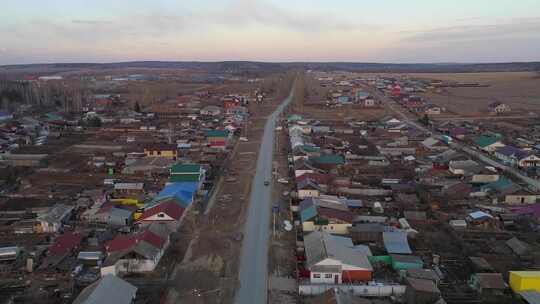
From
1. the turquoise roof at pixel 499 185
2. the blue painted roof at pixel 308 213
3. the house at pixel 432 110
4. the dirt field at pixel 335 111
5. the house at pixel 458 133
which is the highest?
the house at pixel 432 110

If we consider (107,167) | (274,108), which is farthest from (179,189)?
(274,108)

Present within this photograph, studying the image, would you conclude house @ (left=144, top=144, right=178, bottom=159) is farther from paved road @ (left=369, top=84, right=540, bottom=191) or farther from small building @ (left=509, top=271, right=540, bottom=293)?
small building @ (left=509, top=271, right=540, bottom=293)

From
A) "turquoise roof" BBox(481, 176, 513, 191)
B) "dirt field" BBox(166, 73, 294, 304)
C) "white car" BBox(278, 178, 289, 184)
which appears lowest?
"dirt field" BBox(166, 73, 294, 304)

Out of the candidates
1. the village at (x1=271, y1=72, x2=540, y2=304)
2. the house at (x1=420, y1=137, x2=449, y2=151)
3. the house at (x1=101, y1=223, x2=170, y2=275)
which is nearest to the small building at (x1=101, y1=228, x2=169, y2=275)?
the house at (x1=101, y1=223, x2=170, y2=275)

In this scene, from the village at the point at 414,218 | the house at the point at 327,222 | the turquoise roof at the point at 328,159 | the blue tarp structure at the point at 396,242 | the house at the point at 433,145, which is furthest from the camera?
the house at the point at 433,145

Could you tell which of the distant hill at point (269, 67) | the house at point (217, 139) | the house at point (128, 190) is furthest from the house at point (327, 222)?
the distant hill at point (269, 67)

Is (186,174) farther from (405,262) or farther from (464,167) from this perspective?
(464,167)

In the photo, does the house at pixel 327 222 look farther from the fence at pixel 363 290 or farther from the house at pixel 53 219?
the house at pixel 53 219
